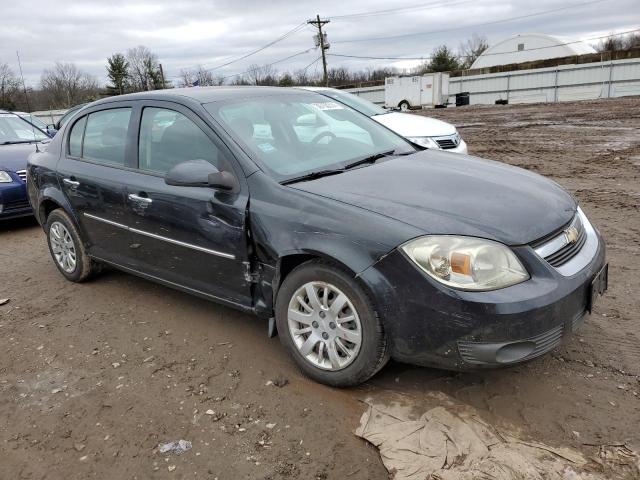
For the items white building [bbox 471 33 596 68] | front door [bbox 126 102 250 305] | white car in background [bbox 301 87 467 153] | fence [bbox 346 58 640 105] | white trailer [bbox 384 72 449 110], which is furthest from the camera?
white building [bbox 471 33 596 68]

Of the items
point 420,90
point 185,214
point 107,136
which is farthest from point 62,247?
point 420,90

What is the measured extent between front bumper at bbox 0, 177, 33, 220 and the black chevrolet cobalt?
3.30 m

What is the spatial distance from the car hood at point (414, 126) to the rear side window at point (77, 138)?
14.2 feet

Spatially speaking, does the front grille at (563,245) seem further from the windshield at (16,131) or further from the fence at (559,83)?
the fence at (559,83)

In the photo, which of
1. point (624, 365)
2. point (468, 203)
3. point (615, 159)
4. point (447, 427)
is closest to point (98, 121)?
point (468, 203)

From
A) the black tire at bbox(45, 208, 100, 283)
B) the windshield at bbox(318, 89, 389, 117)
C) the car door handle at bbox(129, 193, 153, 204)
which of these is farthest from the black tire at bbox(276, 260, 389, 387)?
the windshield at bbox(318, 89, 389, 117)

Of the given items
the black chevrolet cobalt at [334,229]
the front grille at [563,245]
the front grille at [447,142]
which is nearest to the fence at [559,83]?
the front grille at [447,142]

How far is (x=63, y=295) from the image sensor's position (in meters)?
4.91

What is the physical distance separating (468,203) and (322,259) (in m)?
0.84

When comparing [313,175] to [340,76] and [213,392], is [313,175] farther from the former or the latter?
[340,76]

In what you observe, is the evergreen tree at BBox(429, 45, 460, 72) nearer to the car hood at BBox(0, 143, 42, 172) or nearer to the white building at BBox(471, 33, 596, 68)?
the white building at BBox(471, 33, 596, 68)

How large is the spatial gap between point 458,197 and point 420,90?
104 feet

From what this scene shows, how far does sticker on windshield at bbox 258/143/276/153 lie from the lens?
3467 millimetres

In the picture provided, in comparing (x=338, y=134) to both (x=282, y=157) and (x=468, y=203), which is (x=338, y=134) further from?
(x=468, y=203)
